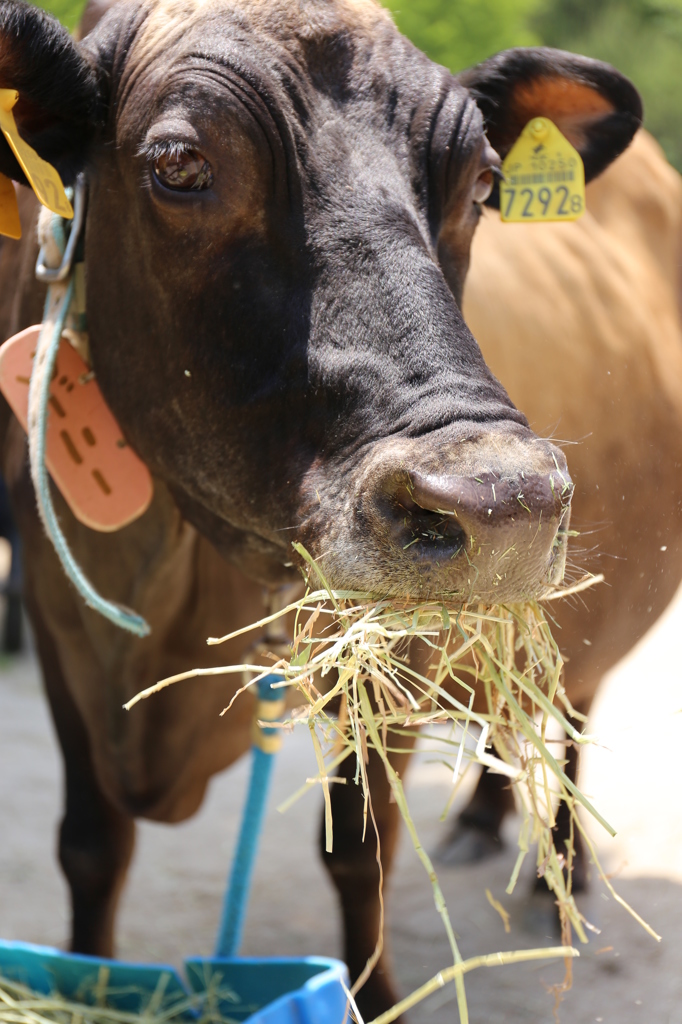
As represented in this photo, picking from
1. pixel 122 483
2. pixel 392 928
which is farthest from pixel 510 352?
pixel 392 928

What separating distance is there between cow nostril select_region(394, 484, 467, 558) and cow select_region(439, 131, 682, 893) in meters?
0.63

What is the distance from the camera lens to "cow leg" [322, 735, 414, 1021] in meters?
2.41

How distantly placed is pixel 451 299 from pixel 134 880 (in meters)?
2.69

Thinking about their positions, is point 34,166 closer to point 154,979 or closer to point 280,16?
point 280,16

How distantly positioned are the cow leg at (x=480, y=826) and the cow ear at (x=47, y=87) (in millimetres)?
2521

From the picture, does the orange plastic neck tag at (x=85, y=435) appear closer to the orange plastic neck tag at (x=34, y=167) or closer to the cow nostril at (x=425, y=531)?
the orange plastic neck tag at (x=34, y=167)

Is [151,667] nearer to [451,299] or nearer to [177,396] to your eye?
[177,396]

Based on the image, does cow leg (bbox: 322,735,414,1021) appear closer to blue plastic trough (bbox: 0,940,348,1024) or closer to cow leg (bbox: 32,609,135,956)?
blue plastic trough (bbox: 0,940,348,1024)

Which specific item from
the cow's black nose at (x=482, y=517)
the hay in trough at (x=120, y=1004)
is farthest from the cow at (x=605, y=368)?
the hay in trough at (x=120, y=1004)

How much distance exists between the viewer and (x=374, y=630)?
4.96ft

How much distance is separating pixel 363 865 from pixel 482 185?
4.71 feet

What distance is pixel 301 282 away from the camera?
1.73 meters

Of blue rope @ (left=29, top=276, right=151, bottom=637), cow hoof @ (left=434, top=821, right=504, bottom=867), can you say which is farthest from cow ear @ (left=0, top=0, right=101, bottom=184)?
cow hoof @ (left=434, top=821, right=504, bottom=867)

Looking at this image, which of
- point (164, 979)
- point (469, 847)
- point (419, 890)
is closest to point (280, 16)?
point (164, 979)
